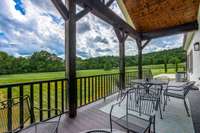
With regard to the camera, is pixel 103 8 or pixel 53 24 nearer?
pixel 103 8

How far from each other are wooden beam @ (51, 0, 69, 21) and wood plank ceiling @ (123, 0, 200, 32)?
162 inches

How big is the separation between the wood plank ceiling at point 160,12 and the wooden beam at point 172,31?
0.16 metres

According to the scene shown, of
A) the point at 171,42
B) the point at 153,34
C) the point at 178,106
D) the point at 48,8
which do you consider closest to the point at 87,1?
the point at 48,8

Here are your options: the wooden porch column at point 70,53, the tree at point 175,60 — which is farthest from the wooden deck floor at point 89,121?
Answer: the tree at point 175,60

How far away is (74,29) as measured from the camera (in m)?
3.45

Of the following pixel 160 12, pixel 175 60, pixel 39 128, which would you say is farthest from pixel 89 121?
pixel 175 60

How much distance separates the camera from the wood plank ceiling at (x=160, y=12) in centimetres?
621

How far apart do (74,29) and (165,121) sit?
2.86 m

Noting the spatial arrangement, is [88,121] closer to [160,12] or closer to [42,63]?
[42,63]

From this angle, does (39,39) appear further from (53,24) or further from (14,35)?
(14,35)

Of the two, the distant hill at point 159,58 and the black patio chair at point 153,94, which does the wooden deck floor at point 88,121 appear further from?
the distant hill at point 159,58

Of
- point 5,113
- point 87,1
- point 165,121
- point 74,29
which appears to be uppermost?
point 87,1

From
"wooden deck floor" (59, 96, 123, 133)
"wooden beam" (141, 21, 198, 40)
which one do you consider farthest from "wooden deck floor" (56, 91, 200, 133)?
"wooden beam" (141, 21, 198, 40)

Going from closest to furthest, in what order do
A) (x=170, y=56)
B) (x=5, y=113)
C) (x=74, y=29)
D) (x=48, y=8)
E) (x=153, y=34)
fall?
(x=5, y=113)
(x=74, y=29)
(x=48, y=8)
(x=153, y=34)
(x=170, y=56)
